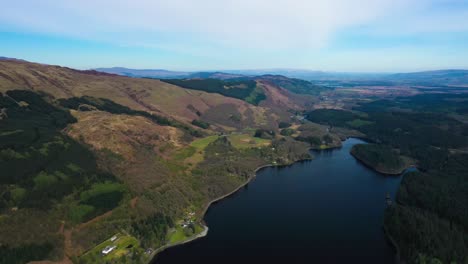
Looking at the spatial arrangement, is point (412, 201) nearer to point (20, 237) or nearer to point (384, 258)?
point (384, 258)

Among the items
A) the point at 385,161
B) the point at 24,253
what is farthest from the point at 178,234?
the point at 385,161

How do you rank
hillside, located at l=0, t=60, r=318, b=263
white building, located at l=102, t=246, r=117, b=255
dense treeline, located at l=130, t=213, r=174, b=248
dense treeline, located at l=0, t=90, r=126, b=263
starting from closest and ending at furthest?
dense treeline, located at l=0, t=90, r=126, b=263 → white building, located at l=102, t=246, r=117, b=255 → hillside, located at l=0, t=60, r=318, b=263 → dense treeline, located at l=130, t=213, r=174, b=248

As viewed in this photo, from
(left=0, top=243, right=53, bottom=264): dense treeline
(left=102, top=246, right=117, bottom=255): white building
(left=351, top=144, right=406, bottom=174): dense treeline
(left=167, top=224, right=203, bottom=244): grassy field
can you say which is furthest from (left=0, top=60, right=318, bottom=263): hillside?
(left=351, top=144, right=406, bottom=174): dense treeline

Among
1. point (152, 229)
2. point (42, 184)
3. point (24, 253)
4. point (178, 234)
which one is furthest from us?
point (42, 184)

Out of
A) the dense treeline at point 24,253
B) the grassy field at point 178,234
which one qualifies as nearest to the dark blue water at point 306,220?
the grassy field at point 178,234

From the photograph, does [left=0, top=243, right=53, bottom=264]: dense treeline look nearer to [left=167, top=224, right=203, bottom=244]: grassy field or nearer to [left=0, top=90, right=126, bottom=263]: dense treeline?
[left=0, top=90, right=126, bottom=263]: dense treeline

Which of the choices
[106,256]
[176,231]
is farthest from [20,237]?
[176,231]

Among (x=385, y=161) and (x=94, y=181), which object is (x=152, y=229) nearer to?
(x=94, y=181)
